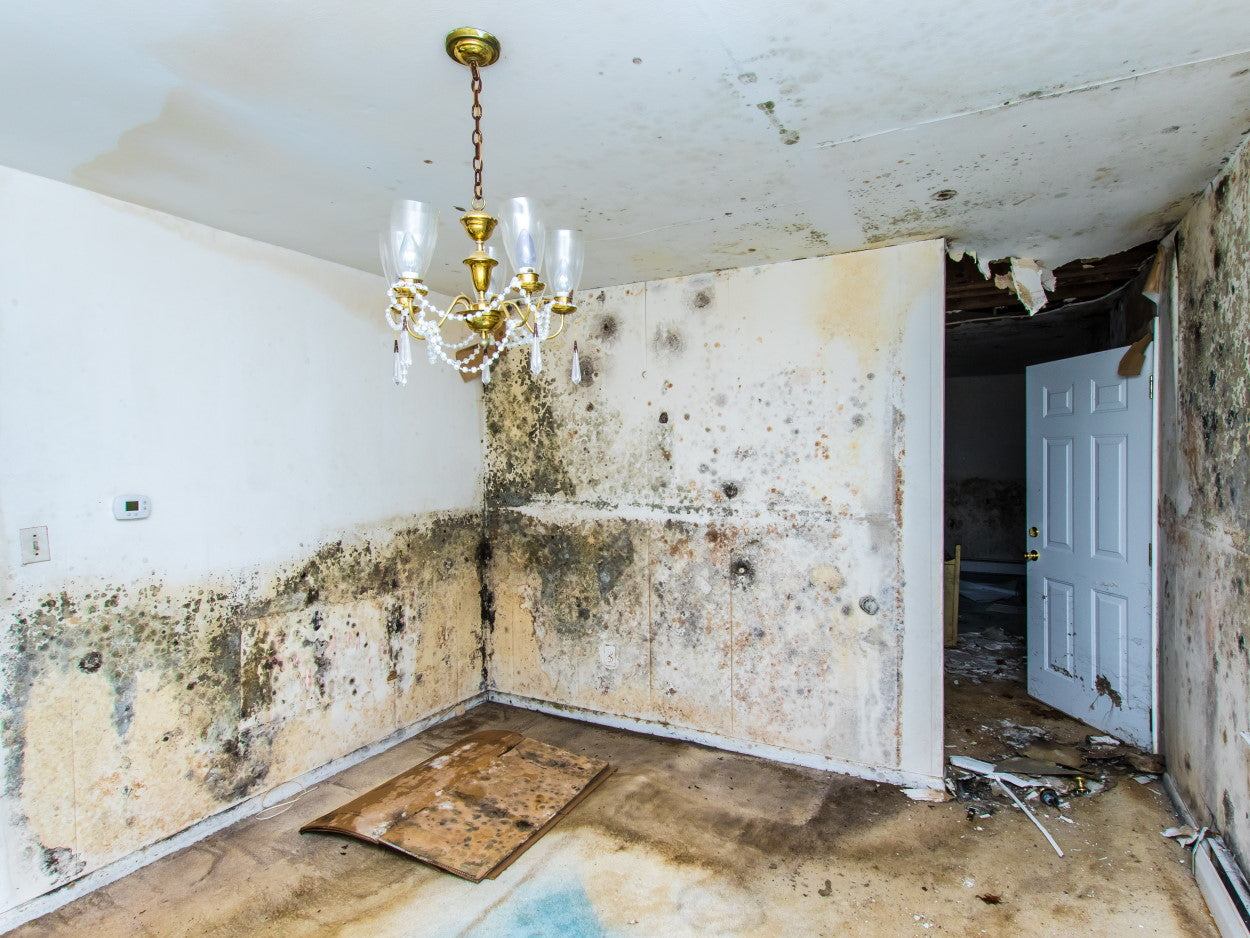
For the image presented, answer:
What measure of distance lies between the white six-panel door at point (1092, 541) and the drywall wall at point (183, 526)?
3.58 m

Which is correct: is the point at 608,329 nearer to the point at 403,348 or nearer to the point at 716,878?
the point at 403,348

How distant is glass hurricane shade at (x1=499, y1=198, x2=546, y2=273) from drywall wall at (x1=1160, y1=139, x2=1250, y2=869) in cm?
219

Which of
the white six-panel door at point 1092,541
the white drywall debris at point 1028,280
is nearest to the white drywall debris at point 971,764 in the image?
the white six-panel door at point 1092,541

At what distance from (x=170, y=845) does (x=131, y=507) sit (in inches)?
52.3

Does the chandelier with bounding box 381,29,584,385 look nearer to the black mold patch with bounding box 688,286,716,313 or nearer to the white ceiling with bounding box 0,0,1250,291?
the white ceiling with bounding box 0,0,1250,291

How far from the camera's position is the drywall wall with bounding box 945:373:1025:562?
739cm

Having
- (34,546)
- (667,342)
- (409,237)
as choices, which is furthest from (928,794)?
(34,546)

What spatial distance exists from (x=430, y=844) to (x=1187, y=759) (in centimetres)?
303

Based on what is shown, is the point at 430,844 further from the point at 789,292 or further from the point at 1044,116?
the point at 1044,116

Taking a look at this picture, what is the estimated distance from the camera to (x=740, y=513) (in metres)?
3.29

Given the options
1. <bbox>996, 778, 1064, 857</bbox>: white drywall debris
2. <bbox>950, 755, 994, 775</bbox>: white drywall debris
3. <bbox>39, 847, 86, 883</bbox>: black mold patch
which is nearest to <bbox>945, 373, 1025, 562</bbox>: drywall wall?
<bbox>950, 755, 994, 775</bbox>: white drywall debris

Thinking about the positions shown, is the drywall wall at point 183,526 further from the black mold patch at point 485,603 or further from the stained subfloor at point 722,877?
the black mold patch at point 485,603

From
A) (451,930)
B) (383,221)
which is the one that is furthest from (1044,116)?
(451,930)

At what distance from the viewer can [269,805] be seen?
285cm
